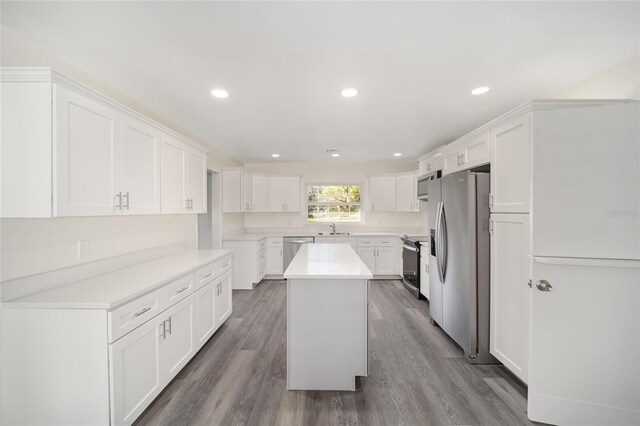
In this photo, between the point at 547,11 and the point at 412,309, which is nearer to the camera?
the point at 547,11

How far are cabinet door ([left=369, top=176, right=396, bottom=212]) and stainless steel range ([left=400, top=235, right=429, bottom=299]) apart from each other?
103cm

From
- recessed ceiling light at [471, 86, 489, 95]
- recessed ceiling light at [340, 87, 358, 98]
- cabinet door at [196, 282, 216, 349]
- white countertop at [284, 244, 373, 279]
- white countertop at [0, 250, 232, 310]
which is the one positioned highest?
recessed ceiling light at [471, 86, 489, 95]

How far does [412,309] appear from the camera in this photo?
151 inches

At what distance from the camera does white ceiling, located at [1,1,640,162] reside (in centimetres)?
142

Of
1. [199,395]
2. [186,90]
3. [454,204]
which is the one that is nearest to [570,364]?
[454,204]

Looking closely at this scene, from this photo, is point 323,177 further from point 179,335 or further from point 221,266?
point 179,335

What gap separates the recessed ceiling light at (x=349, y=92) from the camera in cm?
230

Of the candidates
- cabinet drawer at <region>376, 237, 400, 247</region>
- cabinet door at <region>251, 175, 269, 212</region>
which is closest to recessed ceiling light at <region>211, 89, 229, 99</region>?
cabinet door at <region>251, 175, 269, 212</region>

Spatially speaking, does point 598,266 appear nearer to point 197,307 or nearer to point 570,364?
point 570,364

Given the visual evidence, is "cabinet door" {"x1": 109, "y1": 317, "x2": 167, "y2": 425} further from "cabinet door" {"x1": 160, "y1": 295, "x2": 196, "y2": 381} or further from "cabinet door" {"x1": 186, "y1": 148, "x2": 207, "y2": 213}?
"cabinet door" {"x1": 186, "y1": 148, "x2": 207, "y2": 213}

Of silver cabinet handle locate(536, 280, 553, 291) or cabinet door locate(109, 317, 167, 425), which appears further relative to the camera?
silver cabinet handle locate(536, 280, 553, 291)

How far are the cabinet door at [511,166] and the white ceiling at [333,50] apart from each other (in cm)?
43

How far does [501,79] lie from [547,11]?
0.77 m

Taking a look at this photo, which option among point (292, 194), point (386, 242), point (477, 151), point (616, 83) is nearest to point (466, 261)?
point (477, 151)
